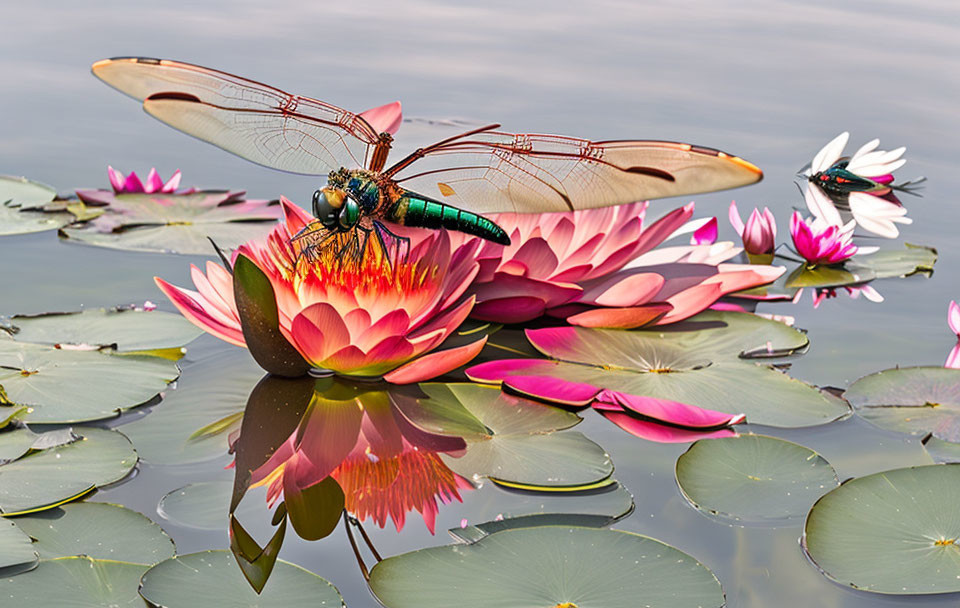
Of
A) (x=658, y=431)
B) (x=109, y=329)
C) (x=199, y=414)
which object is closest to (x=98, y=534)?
(x=199, y=414)

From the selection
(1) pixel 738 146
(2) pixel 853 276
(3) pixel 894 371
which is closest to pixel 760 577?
(3) pixel 894 371

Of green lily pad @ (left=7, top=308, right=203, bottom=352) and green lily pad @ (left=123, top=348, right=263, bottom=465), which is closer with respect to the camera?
green lily pad @ (left=123, top=348, right=263, bottom=465)

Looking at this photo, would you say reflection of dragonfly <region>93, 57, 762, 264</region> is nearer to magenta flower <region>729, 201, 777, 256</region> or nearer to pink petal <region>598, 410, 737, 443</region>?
pink petal <region>598, 410, 737, 443</region>

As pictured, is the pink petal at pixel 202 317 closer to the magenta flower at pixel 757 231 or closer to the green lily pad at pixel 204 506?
the green lily pad at pixel 204 506

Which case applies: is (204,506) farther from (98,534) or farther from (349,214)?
(349,214)

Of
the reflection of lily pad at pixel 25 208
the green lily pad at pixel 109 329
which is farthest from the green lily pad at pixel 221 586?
the reflection of lily pad at pixel 25 208

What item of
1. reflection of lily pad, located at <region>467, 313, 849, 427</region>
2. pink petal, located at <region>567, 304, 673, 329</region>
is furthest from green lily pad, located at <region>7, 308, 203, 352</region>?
pink petal, located at <region>567, 304, 673, 329</region>

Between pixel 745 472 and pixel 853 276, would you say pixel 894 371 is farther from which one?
pixel 853 276
